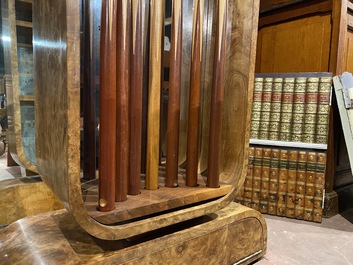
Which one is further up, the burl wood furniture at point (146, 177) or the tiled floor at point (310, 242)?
the burl wood furniture at point (146, 177)

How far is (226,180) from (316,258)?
0.50 meters

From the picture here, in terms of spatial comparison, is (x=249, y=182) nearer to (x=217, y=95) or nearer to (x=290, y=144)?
(x=290, y=144)

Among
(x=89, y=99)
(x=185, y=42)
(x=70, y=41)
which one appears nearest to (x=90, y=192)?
(x=89, y=99)

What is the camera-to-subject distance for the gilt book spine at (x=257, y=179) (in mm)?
1490

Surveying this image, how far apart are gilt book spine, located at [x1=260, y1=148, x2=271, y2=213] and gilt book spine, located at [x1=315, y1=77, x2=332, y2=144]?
272 millimetres

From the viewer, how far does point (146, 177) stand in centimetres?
79

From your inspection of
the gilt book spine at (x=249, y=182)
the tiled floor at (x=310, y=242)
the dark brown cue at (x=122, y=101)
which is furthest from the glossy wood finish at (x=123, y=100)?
the gilt book spine at (x=249, y=182)

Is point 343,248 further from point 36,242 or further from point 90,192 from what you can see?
point 36,242

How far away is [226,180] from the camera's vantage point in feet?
3.00

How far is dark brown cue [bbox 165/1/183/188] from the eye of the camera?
30.0 inches

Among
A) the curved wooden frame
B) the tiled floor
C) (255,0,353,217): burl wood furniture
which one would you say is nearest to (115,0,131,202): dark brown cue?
the curved wooden frame

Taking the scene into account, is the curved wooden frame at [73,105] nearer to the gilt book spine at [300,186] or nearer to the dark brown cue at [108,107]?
the dark brown cue at [108,107]

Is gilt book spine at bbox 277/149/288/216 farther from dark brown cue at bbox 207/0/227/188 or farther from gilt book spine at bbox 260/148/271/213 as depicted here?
dark brown cue at bbox 207/0/227/188

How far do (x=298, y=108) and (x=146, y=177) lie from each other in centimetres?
100
